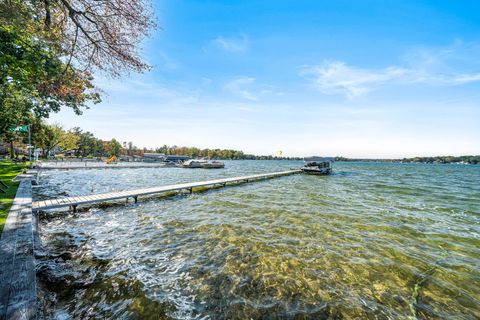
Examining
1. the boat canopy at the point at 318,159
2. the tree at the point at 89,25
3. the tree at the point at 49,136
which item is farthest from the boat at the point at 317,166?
the tree at the point at 49,136

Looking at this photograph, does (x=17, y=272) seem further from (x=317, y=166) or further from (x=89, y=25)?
(x=317, y=166)

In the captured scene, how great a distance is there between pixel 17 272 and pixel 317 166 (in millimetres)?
42651

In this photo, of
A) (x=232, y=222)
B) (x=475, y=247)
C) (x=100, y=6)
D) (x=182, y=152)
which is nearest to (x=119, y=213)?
(x=232, y=222)

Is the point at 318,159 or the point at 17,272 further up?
the point at 318,159

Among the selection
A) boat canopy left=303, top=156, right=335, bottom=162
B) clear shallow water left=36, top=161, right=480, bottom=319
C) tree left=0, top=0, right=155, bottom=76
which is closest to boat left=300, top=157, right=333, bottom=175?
boat canopy left=303, top=156, right=335, bottom=162

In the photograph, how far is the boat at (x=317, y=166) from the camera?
39900 millimetres

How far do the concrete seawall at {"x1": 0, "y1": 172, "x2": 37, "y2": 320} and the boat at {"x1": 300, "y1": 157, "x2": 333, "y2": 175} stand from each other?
39.4m

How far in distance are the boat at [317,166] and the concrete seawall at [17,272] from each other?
3943 centimetres

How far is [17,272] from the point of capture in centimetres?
384

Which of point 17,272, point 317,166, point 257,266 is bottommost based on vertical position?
point 257,266

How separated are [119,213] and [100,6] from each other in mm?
8638

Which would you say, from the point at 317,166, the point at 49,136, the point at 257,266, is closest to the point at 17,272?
the point at 257,266

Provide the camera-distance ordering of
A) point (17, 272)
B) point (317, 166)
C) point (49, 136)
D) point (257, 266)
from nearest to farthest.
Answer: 1. point (17, 272)
2. point (257, 266)
3. point (317, 166)
4. point (49, 136)

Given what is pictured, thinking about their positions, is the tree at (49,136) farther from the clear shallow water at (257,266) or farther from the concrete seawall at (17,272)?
the concrete seawall at (17,272)
